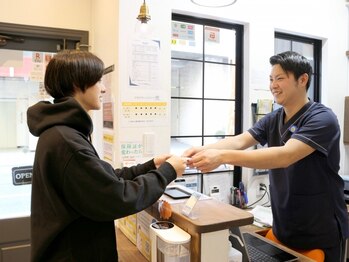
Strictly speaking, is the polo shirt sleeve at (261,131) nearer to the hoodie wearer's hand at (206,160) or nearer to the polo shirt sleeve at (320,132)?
the polo shirt sleeve at (320,132)

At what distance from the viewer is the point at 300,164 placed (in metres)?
1.51

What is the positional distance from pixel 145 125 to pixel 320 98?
2.10 m

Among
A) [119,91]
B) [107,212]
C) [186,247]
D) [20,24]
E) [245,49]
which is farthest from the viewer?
[245,49]

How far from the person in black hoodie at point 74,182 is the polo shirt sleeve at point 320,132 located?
2.29 feet

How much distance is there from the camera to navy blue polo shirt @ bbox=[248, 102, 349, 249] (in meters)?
1.45

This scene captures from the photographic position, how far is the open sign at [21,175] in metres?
2.44

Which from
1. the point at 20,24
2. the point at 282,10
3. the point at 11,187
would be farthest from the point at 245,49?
the point at 11,187

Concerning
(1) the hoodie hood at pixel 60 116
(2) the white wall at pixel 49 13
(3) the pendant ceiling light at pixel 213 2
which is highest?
(2) the white wall at pixel 49 13

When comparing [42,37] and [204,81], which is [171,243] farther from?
[42,37]

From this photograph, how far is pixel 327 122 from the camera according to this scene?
1.45 m

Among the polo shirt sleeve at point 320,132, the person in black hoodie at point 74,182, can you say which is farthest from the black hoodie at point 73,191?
the polo shirt sleeve at point 320,132

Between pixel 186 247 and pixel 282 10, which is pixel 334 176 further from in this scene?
pixel 282 10

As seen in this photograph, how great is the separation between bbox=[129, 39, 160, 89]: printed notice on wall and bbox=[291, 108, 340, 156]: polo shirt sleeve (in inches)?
40.1

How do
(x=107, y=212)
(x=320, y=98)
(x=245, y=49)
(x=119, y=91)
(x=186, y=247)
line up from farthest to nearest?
(x=320, y=98) → (x=245, y=49) → (x=119, y=91) → (x=186, y=247) → (x=107, y=212)
